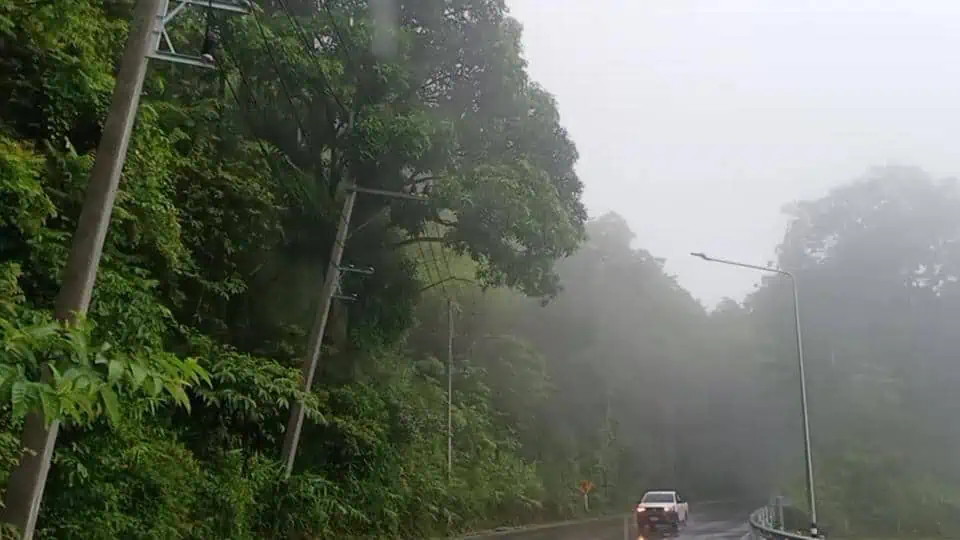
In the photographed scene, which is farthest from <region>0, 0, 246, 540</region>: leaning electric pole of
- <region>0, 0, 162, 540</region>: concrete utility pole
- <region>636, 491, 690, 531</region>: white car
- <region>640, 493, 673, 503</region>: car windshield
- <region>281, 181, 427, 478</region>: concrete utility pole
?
<region>640, 493, 673, 503</region>: car windshield

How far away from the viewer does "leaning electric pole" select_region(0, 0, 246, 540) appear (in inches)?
284

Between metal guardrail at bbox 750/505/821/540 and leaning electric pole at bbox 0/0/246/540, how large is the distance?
14.3 metres

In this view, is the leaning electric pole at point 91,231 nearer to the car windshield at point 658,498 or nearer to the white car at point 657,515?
the white car at point 657,515

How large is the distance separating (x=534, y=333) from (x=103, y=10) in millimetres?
41788

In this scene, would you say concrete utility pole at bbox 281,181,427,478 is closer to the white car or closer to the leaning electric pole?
the leaning electric pole

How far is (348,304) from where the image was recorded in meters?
23.8

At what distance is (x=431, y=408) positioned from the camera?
31.5 meters

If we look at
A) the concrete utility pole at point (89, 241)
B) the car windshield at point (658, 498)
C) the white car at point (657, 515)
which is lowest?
the white car at point (657, 515)

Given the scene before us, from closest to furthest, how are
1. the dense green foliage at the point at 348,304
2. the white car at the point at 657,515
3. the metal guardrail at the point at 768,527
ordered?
the dense green foliage at the point at 348,304 < the metal guardrail at the point at 768,527 < the white car at the point at 657,515

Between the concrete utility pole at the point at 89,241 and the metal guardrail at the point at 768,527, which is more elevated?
the concrete utility pole at the point at 89,241

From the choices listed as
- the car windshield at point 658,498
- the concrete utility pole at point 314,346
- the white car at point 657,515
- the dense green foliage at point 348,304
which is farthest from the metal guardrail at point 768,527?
the concrete utility pole at point 314,346

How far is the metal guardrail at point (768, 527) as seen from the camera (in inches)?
689

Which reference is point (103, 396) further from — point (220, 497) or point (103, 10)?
point (220, 497)

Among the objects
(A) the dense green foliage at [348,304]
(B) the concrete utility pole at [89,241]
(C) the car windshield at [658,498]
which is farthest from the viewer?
(C) the car windshield at [658,498]
